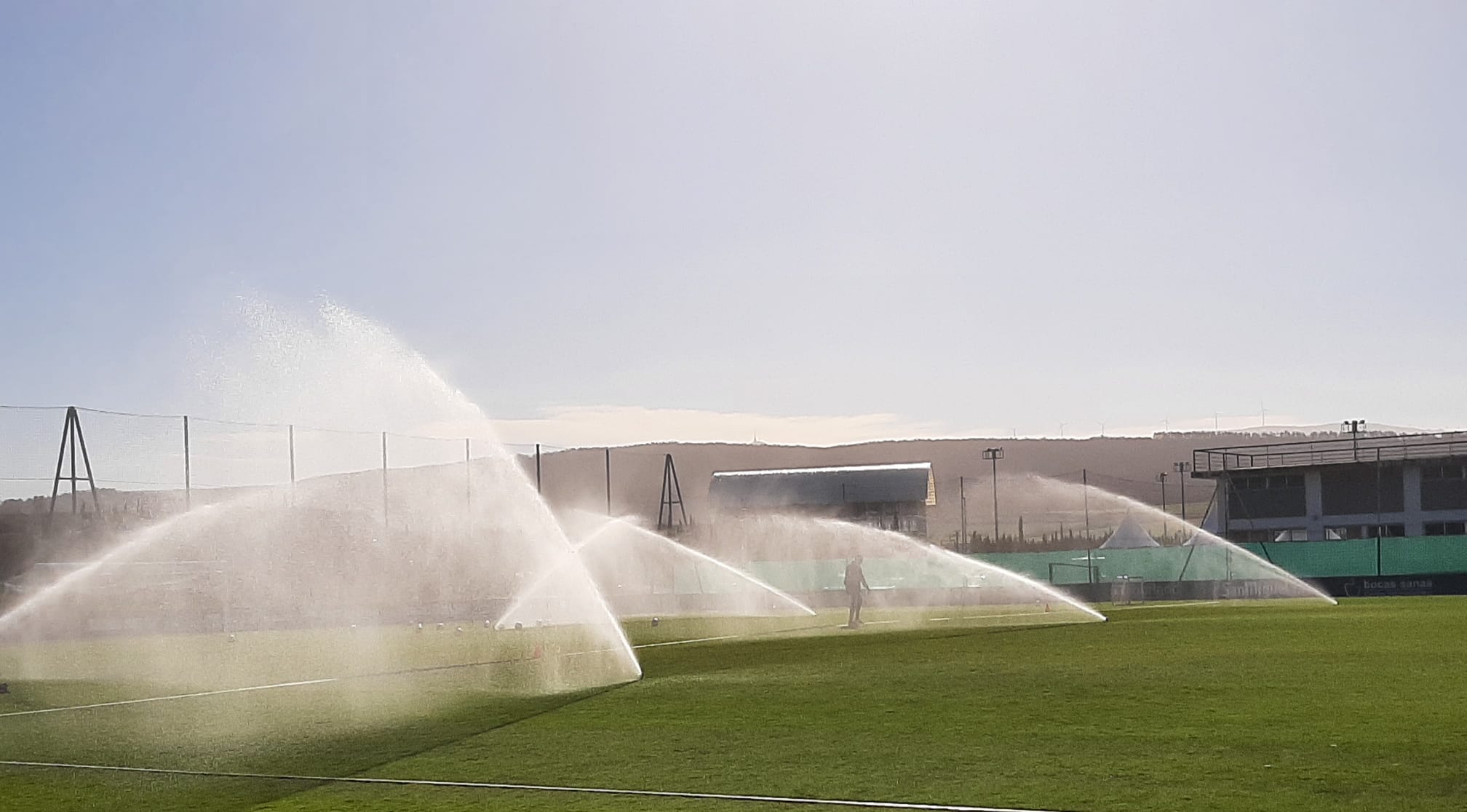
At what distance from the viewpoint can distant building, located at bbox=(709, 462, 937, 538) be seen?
112m

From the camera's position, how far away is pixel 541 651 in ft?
94.4

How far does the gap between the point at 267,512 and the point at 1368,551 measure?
154ft

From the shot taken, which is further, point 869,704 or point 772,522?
point 772,522

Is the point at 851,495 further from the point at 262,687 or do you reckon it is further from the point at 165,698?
the point at 165,698

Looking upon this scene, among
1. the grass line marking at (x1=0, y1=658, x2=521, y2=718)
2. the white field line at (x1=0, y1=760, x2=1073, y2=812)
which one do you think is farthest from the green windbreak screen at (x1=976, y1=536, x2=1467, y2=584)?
the white field line at (x1=0, y1=760, x2=1073, y2=812)

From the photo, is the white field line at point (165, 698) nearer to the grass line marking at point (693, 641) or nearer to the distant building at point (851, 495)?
the grass line marking at point (693, 641)

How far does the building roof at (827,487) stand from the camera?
11200 centimetres

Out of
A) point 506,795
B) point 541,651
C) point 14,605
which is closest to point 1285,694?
point 506,795

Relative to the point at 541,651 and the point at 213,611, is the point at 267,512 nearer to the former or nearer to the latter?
the point at 213,611

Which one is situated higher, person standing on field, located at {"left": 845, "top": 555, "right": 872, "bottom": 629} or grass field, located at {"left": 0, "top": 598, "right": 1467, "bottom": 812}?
grass field, located at {"left": 0, "top": 598, "right": 1467, "bottom": 812}

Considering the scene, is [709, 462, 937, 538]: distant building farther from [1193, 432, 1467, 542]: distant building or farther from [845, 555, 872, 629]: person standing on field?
[845, 555, 872, 629]: person standing on field

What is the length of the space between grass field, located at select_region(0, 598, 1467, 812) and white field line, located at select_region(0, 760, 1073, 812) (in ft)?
0.54

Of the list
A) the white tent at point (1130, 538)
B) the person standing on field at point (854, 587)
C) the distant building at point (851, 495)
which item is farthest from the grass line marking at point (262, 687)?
the distant building at point (851, 495)

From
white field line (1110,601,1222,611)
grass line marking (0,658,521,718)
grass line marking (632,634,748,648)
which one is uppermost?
grass line marking (0,658,521,718)
